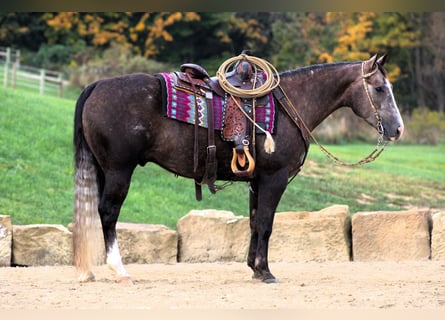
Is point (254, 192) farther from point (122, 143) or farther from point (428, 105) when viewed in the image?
point (428, 105)

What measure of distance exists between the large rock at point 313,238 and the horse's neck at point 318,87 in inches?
67.7

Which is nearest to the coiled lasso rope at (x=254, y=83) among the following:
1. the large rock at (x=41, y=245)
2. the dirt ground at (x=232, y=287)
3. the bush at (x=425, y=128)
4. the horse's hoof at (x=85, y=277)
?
the dirt ground at (x=232, y=287)

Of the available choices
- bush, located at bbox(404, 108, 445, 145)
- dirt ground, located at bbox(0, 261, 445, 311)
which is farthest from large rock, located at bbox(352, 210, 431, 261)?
bush, located at bbox(404, 108, 445, 145)

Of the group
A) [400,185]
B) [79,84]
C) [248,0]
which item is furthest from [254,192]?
[79,84]

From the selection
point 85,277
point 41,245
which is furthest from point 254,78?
point 41,245

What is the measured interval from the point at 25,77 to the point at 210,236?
485 inches

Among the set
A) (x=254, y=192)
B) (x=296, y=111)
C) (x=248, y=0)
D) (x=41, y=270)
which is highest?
(x=248, y=0)

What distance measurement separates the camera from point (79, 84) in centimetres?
2172

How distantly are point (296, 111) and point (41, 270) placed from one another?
9.19ft

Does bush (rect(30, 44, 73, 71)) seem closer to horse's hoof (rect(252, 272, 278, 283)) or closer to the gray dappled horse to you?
the gray dappled horse

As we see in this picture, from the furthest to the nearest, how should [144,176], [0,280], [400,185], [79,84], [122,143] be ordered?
[79,84], [400,185], [144,176], [0,280], [122,143]

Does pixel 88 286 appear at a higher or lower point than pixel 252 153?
lower

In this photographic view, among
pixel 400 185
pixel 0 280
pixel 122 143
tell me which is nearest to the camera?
pixel 122 143

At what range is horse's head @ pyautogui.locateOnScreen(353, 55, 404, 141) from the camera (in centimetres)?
815
